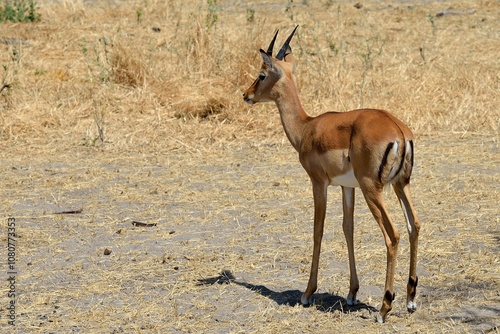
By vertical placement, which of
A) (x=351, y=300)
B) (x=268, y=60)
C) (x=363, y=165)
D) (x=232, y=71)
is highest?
(x=268, y=60)

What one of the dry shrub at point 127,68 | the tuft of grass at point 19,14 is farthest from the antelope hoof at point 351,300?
the tuft of grass at point 19,14

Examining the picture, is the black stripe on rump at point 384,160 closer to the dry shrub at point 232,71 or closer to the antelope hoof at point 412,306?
the antelope hoof at point 412,306

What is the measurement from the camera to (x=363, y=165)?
531cm

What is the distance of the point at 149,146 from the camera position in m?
9.98

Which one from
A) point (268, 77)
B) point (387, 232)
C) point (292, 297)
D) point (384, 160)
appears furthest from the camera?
point (268, 77)

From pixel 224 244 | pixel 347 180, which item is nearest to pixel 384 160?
pixel 347 180

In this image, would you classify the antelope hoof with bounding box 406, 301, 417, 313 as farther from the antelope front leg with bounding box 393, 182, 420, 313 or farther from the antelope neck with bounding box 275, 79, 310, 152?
the antelope neck with bounding box 275, 79, 310, 152

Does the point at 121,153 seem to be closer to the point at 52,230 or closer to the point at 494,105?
the point at 52,230

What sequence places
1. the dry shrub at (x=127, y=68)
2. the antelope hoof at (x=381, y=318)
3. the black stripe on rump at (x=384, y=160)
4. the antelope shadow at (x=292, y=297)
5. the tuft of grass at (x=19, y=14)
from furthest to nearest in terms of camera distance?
the tuft of grass at (x=19, y=14) < the dry shrub at (x=127, y=68) < the antelope shadow at (x=292, y=297) < the antelope hoof at (x=381, y=318) < the black stripe on rump at (x=384, y=160)

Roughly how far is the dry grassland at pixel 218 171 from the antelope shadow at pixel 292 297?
0.02 metres

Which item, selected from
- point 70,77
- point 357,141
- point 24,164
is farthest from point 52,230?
point 70,77

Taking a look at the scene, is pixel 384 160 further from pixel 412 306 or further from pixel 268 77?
pixel 268 77

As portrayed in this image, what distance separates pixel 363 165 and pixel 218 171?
3886 millimetres

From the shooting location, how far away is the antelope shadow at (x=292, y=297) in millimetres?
5688
